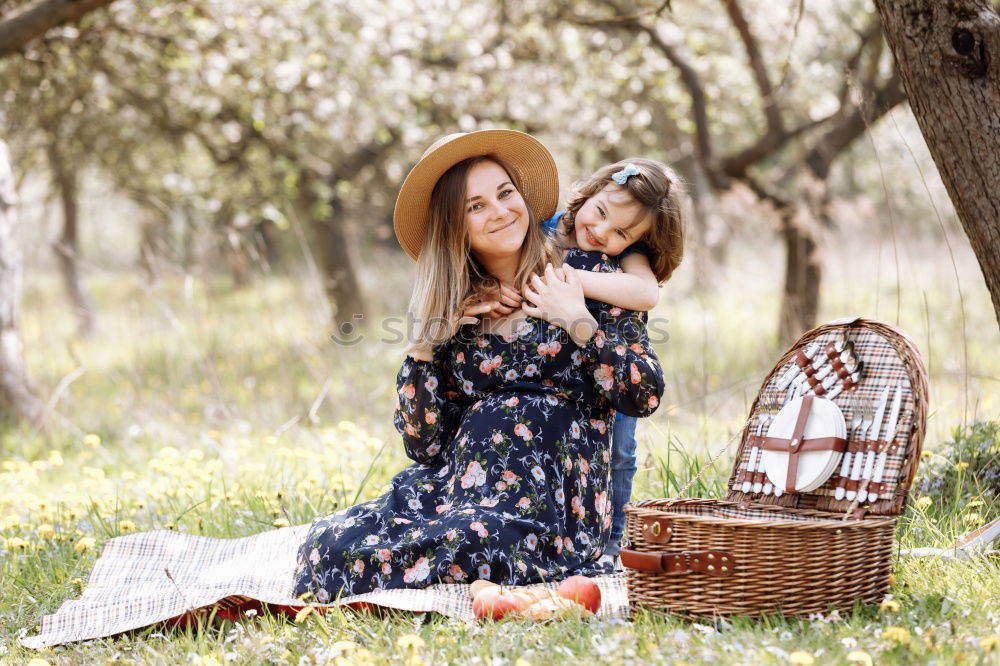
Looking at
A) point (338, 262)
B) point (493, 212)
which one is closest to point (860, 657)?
point (493, 212)

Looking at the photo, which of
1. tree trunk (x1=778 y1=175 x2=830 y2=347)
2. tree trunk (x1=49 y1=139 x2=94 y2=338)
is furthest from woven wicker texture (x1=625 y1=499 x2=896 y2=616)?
tree trunk (x1=49 y1=139 x2=94 y2=338)

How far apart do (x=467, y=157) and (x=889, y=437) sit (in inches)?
60.2

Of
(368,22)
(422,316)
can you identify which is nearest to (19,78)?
(368,22)

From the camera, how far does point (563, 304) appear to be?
3.00m

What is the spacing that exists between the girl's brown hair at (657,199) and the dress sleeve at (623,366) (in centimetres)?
26

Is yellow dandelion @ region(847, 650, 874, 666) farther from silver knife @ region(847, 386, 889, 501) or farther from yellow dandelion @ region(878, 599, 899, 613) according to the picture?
silver knife @ region(847, 386, 889, 501)

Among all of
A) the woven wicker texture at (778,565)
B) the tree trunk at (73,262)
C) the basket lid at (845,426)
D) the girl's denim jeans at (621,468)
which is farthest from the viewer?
the tree trunk at (73,262)

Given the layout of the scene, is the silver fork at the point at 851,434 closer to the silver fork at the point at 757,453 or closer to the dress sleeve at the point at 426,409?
the silver fork at the point at 757,453

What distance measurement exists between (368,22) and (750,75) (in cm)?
→ 375

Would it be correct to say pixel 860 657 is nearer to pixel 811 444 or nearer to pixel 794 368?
pixel 811 444

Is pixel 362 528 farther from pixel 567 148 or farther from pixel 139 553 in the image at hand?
pixel 567 148

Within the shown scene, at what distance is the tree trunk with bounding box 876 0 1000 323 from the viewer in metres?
2.87

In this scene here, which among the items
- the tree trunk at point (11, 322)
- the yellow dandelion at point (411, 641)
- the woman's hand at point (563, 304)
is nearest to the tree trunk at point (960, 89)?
the woman's hand at point (563, 304)

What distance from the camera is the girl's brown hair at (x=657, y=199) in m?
3.07
